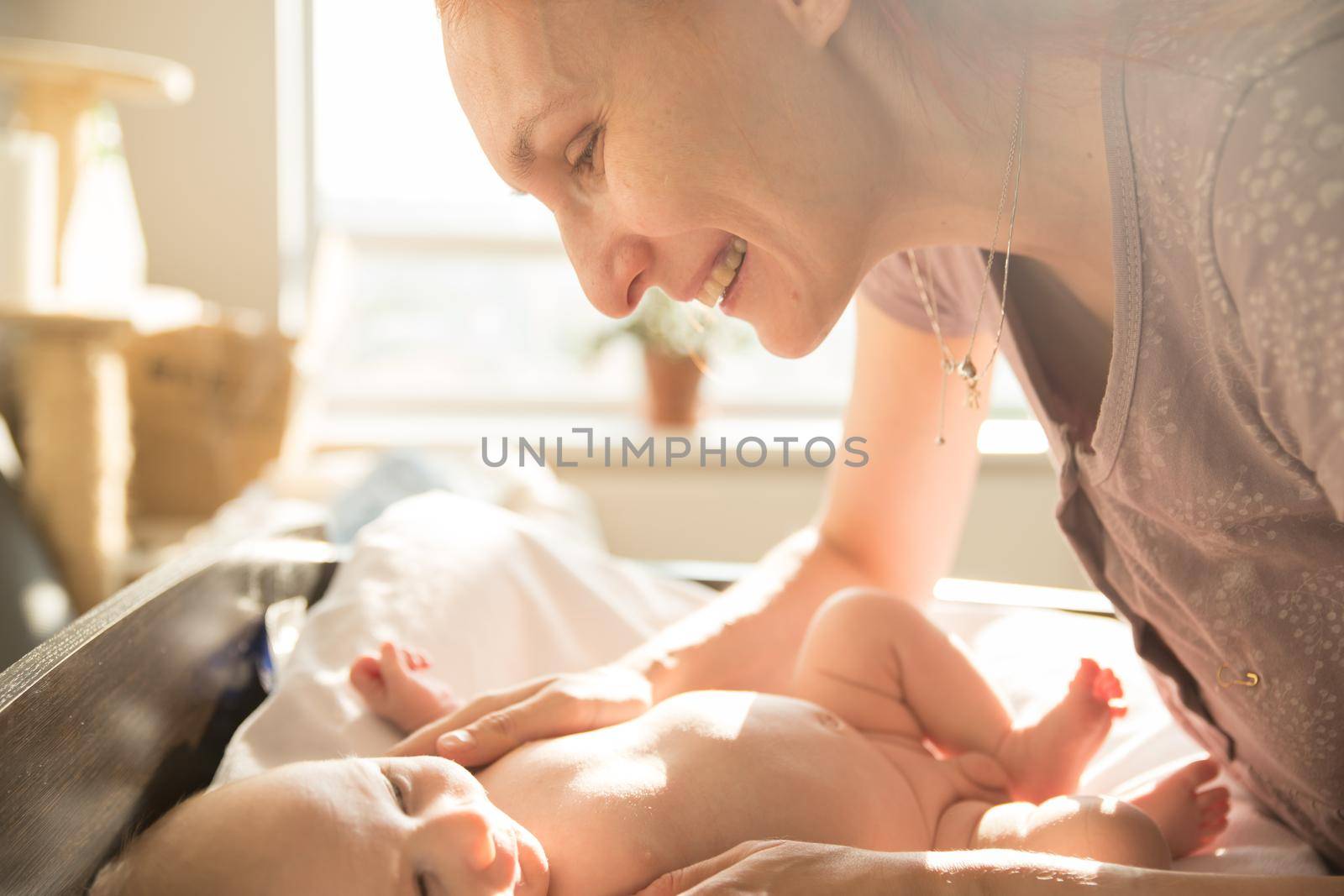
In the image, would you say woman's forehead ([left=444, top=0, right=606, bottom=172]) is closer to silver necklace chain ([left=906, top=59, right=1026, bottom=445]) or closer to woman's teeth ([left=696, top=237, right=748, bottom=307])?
woman's teeth ([left=696, top=237, right=748, bottom=307])

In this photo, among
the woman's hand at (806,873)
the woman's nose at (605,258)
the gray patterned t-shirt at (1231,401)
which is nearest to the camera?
the gray patterned t-shirt at (1231,401)

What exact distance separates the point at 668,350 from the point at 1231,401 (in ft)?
8.59

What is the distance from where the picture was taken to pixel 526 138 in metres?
0.87

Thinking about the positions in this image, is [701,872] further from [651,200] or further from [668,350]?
[668,350]

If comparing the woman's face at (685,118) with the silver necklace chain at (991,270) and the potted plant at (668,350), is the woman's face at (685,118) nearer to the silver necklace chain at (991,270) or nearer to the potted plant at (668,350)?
the silver necklace chain at (991,270)

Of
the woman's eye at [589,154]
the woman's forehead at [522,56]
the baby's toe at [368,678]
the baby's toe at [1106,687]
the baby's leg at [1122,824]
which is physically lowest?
the baby's leg at [1122,824]

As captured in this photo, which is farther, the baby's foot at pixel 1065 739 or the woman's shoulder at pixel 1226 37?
the baby's foot at pixel 1065 739

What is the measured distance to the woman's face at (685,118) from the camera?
834 millimetres

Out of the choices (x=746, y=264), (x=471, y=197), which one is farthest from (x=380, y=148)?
(x=746, y=264)

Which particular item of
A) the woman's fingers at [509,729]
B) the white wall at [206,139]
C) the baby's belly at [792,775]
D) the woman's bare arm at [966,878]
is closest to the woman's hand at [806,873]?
the woman's bare arm at [966,878]

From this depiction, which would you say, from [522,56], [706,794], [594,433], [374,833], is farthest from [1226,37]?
[594,433]

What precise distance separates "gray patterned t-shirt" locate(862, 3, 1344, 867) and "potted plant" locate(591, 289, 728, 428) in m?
2.21

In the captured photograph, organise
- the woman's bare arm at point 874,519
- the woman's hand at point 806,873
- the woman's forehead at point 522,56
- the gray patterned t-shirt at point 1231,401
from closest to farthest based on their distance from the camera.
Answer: the gray patterned t-shirt at point 1231,401 → the woman's hand at point 806,873 → the woman's forehead at point 522,56 → the woman's bare arm at point 874,519

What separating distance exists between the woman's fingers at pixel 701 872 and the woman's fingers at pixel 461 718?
252 mm
